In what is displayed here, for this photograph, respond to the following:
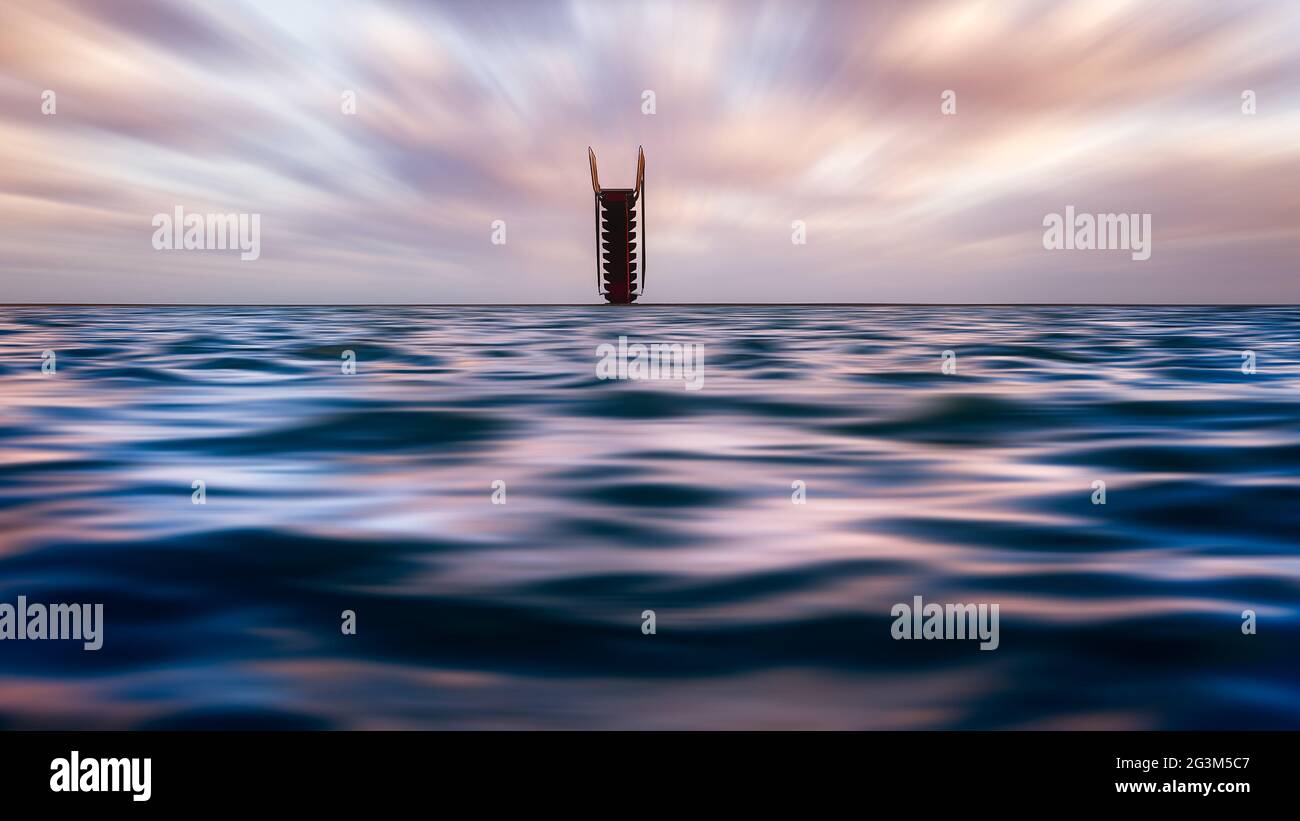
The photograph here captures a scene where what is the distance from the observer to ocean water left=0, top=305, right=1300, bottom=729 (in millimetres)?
4902

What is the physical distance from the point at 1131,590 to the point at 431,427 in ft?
36.3

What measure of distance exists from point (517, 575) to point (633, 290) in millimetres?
179704

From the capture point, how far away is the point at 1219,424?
15695mm

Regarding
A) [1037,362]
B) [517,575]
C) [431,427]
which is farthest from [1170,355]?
[517,575]

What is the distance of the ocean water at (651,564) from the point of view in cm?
490

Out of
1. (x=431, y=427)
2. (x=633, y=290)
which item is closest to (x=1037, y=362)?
(x=431, y=427)

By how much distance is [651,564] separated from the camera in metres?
7.51
